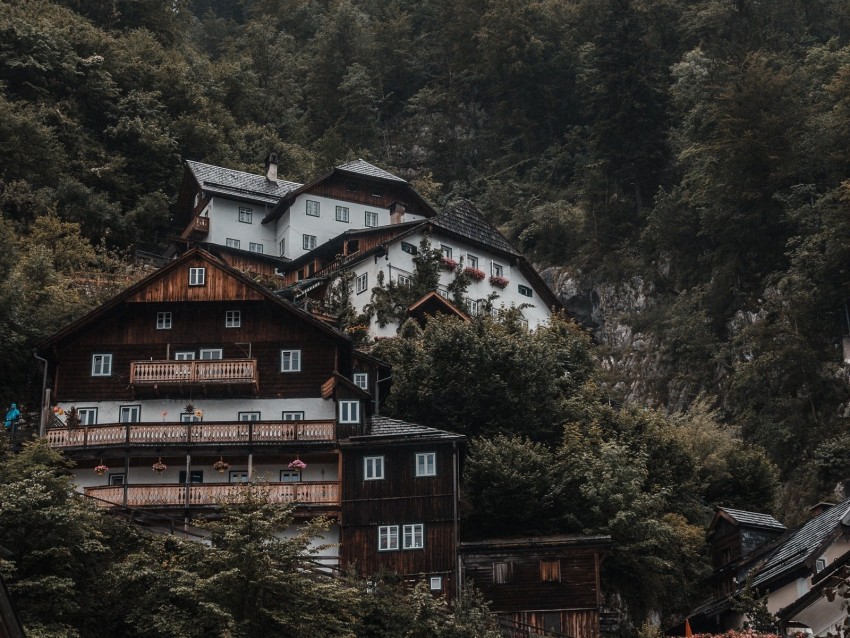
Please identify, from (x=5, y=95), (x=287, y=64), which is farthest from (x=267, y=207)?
(x=287, y=64)

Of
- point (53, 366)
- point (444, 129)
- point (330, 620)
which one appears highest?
point (444, 129)

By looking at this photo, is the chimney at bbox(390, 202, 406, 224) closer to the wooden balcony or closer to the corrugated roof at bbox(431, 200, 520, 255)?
the corrugated roof at bbox(431, 200, 520, 255)

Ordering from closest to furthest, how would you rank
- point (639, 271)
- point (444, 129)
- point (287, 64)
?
point (639, 271), point (444, 129), point (287, 64)

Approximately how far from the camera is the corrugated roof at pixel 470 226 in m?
72.1

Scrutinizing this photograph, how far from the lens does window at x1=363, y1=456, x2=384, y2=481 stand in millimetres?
48062

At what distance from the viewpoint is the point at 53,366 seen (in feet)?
172

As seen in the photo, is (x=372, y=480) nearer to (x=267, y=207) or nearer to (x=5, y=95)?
(x=267, y=207)

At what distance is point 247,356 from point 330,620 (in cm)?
1663

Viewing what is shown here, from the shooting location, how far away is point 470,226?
242 ft

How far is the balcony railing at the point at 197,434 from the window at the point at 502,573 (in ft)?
25.0

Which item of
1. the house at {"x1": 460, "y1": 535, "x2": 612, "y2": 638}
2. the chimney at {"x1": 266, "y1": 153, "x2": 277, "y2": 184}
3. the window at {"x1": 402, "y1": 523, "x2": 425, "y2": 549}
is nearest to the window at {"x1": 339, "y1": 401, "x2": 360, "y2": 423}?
the window at {"x1": 402, "y1": 523, "x2": 425, "y2": 549}

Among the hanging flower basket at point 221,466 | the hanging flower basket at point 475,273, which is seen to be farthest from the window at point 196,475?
the hanging flower basket at point 475,273

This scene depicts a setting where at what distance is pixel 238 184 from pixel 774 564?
46342 mm

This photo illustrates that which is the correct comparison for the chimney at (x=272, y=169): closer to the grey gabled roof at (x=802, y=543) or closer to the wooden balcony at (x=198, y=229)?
the wooden balcony at (x=198, y=229)
